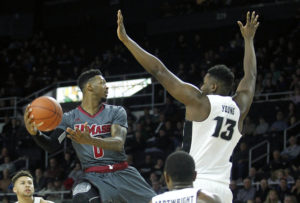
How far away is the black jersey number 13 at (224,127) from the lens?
592 centimetres

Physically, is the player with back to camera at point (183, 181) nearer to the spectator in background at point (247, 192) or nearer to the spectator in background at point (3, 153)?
the spectator in background at point (247, 192)

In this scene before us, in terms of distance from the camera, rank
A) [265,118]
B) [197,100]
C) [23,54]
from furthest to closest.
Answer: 1. [23,54]
2. [265,118]
3. [197,100]

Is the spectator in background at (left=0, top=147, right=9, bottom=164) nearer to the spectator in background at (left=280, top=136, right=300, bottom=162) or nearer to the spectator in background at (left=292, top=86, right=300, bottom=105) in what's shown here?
the spectator in background at (left=280, top=136, right=300, bottom=162)

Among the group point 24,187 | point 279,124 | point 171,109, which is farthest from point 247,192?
point 24,187

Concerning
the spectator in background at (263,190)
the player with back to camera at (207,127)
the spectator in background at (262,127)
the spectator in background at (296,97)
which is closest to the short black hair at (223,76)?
the player with back to camera at (207,127)

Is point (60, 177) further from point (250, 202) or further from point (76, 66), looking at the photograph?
point (76, 66)

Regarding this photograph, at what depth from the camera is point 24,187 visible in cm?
932

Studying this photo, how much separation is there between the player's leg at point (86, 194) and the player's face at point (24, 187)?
A: 2441mm

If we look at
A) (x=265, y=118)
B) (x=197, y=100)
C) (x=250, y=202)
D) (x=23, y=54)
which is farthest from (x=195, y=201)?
(x=23, y=54)

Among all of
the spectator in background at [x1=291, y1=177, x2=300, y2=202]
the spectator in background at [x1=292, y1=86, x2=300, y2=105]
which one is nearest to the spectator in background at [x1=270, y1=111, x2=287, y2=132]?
the spectator in background at [x1=292, y1=86, x2=300, y2=105]

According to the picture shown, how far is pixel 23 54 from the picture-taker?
85.3 feet

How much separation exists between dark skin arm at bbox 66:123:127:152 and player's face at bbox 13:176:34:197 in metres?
2.63

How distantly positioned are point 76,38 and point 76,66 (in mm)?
3133

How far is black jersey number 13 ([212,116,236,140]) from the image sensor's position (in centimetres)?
592
